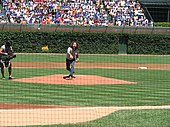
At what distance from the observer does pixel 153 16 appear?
175 feet

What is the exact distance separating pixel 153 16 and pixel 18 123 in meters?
42.7

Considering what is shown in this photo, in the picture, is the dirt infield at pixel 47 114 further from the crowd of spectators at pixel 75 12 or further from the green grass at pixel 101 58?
the crowd of spectators at pixel 75 12

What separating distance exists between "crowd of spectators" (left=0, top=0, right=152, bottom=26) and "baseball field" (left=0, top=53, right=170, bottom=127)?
624 inches

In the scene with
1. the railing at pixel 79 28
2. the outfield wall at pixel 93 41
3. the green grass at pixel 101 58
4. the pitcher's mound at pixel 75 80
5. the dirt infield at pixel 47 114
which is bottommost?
the green grass at pixel 101 58

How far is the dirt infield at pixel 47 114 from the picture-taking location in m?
12.3

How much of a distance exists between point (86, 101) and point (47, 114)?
334cm

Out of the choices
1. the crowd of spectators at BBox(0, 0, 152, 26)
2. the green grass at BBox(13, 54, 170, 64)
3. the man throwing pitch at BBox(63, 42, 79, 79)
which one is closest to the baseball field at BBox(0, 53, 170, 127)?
the man throwing pitch at BBox(63, 42, 79, 79)

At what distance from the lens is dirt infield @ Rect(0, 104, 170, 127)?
40.4ft

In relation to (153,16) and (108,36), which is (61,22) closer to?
(108,36)

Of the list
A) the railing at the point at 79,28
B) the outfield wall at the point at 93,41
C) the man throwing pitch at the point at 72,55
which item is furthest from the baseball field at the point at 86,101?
the railing at the point at 79,28

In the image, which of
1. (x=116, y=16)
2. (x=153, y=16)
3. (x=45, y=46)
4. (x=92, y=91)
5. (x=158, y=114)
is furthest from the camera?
(x=153, y=16)

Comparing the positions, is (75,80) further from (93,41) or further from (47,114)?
(93,41)

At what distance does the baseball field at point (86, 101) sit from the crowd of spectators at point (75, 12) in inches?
624

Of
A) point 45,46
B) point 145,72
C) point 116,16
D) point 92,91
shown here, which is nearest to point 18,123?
point 92,91
